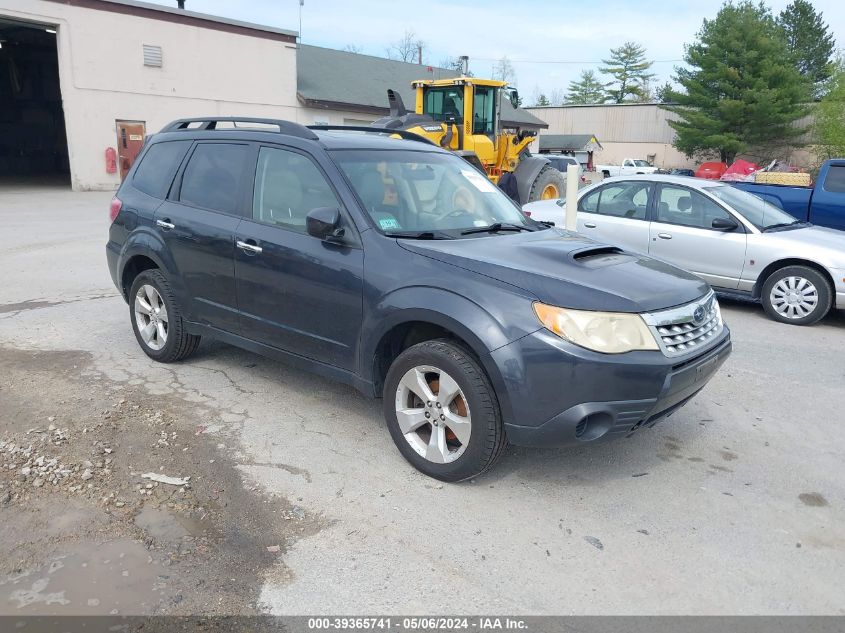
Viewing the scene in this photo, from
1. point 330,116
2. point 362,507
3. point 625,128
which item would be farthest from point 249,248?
point 625,128

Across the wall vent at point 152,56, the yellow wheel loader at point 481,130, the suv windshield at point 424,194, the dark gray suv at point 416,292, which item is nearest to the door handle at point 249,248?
the dark gray suv at point 416,292

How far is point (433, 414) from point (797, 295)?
18.2 ft

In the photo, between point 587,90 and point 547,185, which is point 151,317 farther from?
point 587,90

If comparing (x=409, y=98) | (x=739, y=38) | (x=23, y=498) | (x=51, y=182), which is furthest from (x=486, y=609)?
(x=739, y=38)

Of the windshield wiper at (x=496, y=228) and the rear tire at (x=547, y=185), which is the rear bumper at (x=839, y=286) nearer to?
the windshield wiper at (x=496, y=228)

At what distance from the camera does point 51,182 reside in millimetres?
28062

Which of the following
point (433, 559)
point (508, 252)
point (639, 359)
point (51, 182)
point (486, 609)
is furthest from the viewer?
point (51, 182)

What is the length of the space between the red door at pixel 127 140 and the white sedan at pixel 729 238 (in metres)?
21.1

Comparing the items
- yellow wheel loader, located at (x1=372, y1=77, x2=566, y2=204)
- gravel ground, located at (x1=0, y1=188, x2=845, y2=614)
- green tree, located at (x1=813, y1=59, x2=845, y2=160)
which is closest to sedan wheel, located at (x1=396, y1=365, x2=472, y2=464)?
A: gravel ground, located at (x1=0, y1=188, x2=845, y2=614)

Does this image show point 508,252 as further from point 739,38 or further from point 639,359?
point 739,38

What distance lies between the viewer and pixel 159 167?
5.68 m

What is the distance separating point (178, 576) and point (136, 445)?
1.44m

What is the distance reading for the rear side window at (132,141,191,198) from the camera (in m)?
5.52

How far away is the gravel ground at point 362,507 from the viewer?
2.95m
